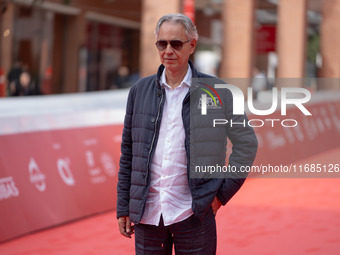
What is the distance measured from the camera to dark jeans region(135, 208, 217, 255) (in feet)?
10.9

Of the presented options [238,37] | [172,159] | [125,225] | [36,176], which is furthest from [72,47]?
[172,159]

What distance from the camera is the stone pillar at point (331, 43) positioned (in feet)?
76.2

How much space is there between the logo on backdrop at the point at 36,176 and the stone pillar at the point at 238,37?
36.9ft

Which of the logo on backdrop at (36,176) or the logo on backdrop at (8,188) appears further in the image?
the logo on backdrop at (36,176)

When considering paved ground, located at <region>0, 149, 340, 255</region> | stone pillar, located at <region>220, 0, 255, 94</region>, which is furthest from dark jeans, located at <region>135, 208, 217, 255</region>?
stone pillar, located at <region>220, 0, 255, 94</region>

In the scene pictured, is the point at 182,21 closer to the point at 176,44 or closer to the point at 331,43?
the point at 176,44

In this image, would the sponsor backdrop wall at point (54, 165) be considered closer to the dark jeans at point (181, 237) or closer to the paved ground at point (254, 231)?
the paved ground at point (254, 231)

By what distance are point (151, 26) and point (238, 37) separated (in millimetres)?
5598

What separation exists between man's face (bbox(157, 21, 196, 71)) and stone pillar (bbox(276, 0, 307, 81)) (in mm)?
18392

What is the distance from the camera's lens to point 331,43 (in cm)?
2352

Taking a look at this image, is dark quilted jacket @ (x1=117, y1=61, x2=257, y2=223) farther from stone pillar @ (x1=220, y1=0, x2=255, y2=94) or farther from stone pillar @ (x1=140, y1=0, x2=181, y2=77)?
stone pillar @ (x1=220, y1=0, x2=255, y2=94)

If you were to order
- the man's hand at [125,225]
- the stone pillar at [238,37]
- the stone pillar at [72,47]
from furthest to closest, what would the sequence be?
the stone pillar at [72,47]
the stone pillar at [238,37]
the man's hand at [125,225]

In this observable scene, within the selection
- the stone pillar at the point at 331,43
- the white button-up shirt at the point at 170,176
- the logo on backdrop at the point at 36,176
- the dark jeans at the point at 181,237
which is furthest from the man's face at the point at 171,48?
the stone pillar at the point at 331,43

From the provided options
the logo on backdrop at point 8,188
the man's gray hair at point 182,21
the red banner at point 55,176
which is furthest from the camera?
the red banner at point 55,176
